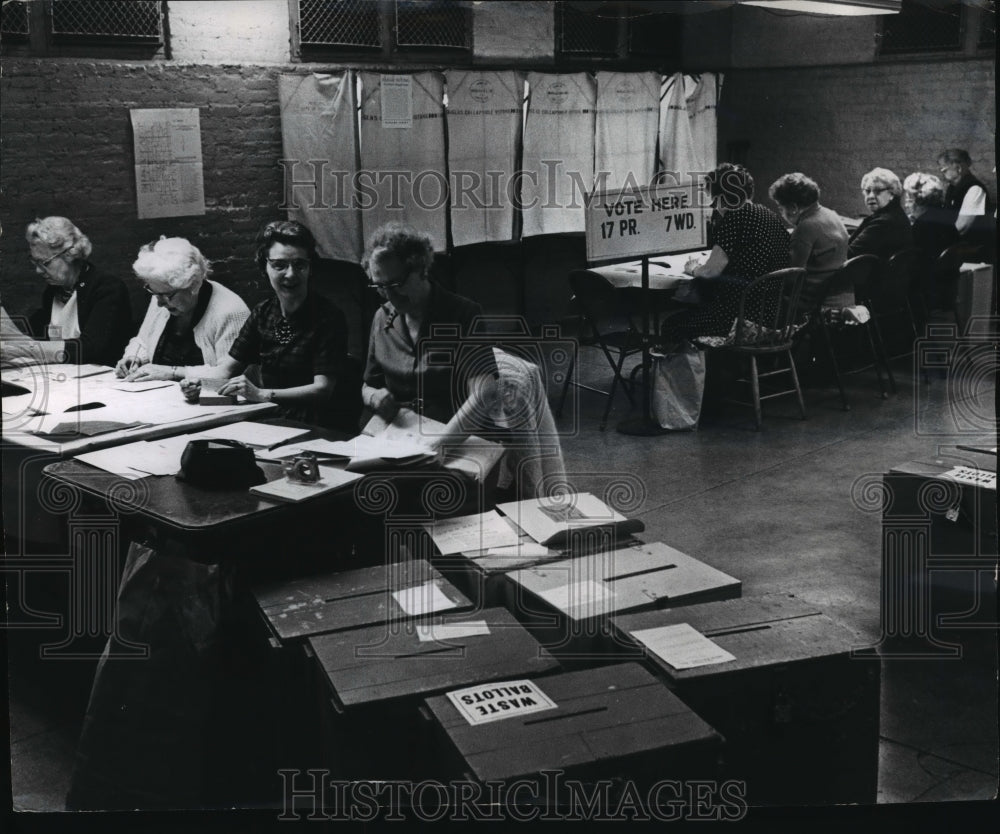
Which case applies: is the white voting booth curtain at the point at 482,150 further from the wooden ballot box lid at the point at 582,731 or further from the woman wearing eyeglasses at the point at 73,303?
the wooden ballot box lid at the point at 582,731

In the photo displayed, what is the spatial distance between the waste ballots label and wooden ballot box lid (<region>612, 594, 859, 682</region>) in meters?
0.31

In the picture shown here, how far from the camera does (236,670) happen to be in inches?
119

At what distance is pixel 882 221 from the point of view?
3.44 metres

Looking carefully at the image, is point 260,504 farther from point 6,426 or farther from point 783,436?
point 783,436

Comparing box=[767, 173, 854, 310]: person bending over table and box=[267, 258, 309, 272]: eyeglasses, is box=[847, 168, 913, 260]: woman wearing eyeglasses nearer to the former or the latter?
box=[767, 173, 854, 310]: person bending over table

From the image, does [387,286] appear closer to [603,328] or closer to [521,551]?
[603,328]

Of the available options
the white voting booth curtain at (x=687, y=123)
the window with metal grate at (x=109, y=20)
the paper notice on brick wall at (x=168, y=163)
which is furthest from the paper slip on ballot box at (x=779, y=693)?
the window with metal grate at (x=109, y=20)

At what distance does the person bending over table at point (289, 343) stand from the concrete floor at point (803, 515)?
750mm

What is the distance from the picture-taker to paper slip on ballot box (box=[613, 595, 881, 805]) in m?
2.61

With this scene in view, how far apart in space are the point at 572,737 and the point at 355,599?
76cm

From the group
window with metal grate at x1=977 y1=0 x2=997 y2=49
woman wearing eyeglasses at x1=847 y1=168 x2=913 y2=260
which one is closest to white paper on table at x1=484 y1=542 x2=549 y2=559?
woman wearing eyeglasses at x1=847 y1=168 x2=913 y2=260

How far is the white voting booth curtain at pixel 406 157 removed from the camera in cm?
316

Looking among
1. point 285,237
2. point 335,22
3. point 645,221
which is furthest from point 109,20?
point 645,221

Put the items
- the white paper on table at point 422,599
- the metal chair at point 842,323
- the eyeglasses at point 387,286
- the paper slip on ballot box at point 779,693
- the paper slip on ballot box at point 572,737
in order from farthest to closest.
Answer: the metal chair at point 842,323 → the eyeglasses at point 387,286 → the white paper on table at point 422,599 → the paper slip on ballot box at point 779,693 → the paper slip on ballot box at point 572,737
